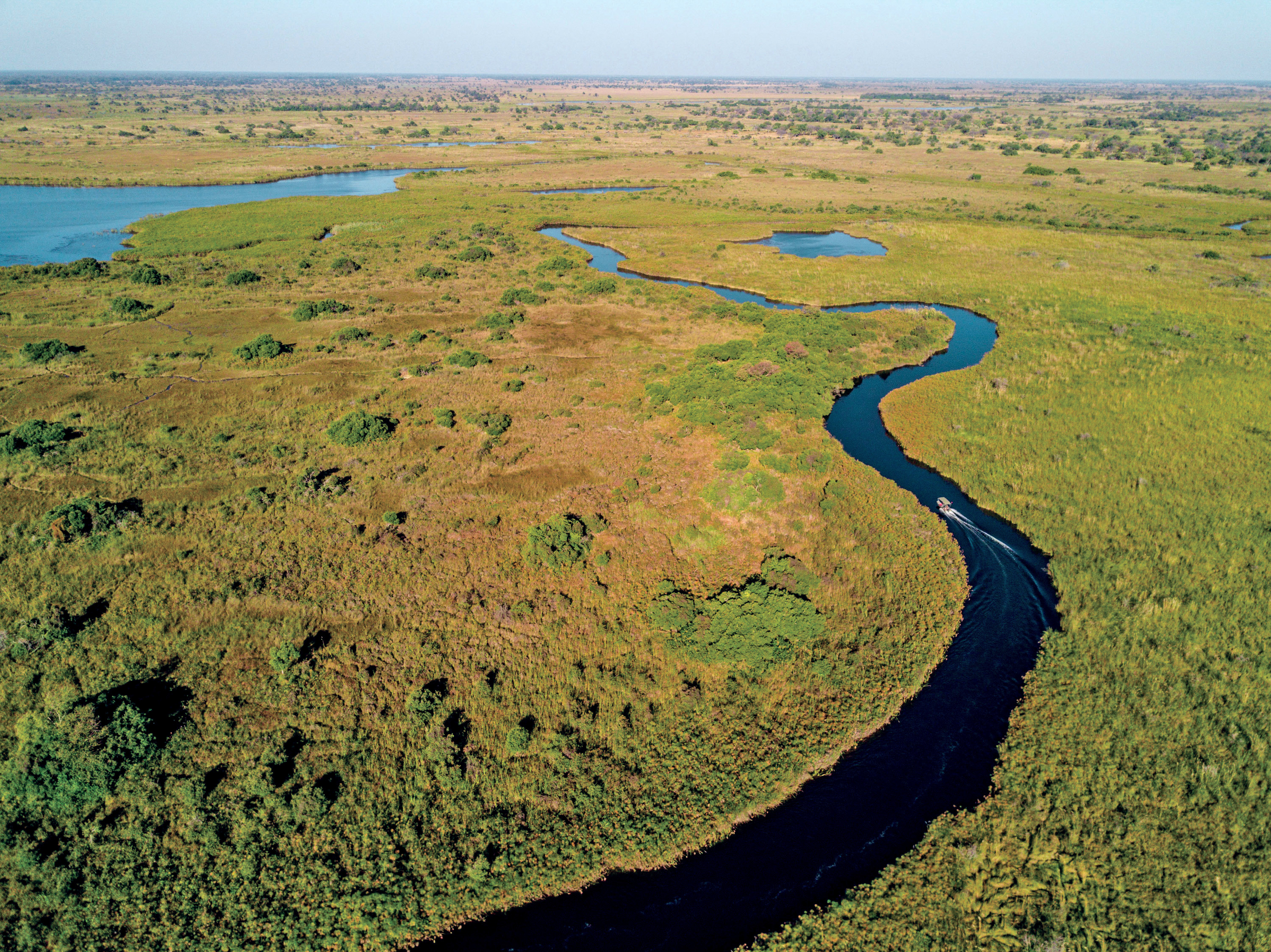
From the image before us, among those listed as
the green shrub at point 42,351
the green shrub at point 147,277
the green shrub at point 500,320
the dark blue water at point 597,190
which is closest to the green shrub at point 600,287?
the green shrub at point 500,320

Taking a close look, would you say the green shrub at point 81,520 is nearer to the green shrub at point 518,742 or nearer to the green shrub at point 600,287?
the green shrub at point 518,742

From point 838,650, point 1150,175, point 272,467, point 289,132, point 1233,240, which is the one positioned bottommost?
point 838,650

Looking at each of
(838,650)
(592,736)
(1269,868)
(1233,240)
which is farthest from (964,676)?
(1233,240)

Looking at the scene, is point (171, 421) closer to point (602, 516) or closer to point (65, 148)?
point (602, 516)

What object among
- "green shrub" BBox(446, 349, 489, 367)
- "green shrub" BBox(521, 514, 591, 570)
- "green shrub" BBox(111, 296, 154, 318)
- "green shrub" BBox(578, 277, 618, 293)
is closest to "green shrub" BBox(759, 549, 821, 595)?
"green shrub" BBox(521, 514, 591, 570)

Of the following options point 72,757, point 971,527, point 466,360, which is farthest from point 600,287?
point 72,757

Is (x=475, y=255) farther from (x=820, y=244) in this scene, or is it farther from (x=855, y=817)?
(x=855, y=817)

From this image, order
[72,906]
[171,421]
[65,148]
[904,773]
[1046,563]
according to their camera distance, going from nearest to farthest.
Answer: [72,906] → [904,773] → [1046,563] → [171,421] → [65,148]

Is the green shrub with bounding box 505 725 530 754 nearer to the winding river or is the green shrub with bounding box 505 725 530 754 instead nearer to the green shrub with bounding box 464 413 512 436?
the winding river
